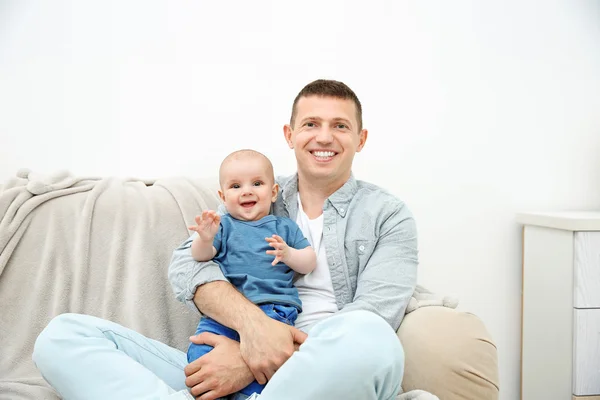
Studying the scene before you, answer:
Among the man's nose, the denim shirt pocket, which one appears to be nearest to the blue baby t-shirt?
the denim shirt pocket

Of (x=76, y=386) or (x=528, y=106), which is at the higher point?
(x=528, y=106)

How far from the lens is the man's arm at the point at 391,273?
1.43 m

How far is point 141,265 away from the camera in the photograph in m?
1.75

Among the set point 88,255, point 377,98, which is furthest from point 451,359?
point 377,98

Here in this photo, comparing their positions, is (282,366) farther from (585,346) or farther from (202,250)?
(585,346)

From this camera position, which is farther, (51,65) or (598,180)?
(598,180)

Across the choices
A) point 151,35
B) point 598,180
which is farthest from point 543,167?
point 151,35

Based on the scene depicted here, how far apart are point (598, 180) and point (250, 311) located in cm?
178

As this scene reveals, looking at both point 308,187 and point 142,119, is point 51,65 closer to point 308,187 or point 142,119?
point 142,119

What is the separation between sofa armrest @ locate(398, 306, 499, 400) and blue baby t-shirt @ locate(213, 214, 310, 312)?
29 centimetres

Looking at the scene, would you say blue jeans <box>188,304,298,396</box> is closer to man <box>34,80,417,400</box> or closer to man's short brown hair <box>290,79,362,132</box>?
man <box>34,80,417,400</box>

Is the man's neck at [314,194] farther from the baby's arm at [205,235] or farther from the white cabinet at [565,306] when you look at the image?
the white cabinet at [565,306]

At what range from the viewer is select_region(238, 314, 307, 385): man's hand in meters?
1.27

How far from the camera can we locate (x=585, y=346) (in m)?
2.11
